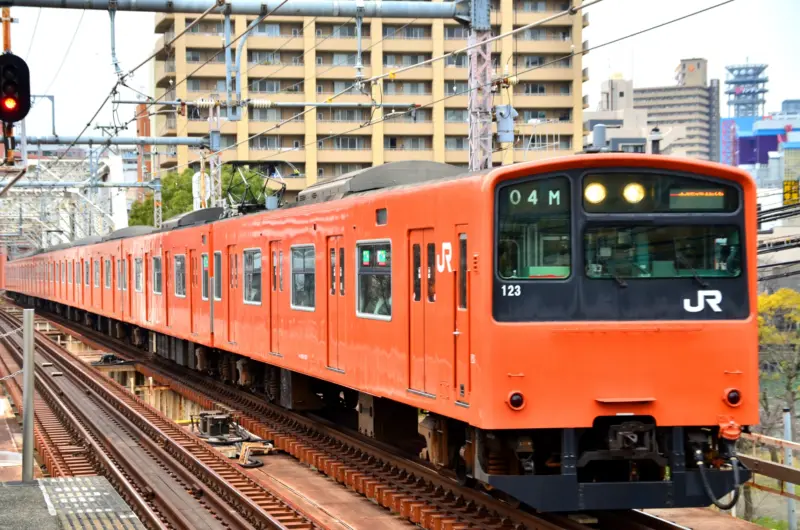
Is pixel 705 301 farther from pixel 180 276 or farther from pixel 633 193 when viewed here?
pixel 180 276

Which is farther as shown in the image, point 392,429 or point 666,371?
point 392,429

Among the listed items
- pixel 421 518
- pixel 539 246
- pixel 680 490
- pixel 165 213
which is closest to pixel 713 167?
pixel 539 246

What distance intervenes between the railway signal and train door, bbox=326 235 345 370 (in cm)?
331

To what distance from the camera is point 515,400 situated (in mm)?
7855

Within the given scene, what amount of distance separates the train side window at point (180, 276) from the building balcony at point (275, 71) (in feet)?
163

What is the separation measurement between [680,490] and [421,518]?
218 centimetres

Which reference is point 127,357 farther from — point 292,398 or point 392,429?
point 392,429

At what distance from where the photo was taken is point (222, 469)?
11945 millimetres

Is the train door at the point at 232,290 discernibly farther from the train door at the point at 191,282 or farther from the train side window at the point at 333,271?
the train side window at the point at 333,271

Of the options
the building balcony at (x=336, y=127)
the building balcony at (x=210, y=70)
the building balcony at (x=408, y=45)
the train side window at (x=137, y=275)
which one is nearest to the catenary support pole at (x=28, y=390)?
the train side window at (x=137, y=275)

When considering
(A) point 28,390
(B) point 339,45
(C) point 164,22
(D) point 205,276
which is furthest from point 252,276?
(C) point 164,22

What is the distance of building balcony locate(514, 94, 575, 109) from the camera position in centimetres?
7456

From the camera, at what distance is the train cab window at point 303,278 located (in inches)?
497

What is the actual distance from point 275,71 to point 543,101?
1731 centimetres
